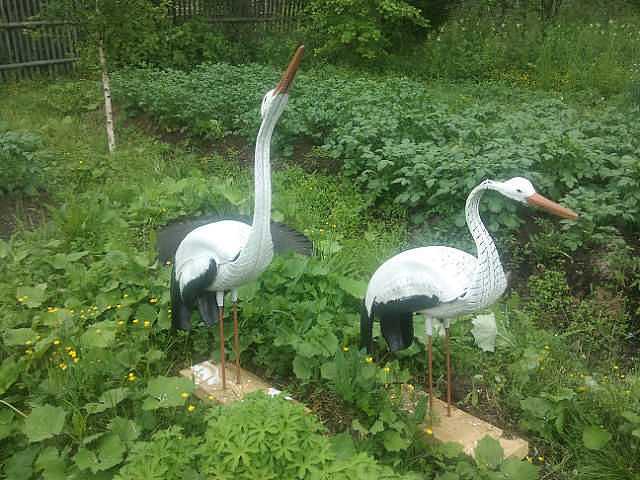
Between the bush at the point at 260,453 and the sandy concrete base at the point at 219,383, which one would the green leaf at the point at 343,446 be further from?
the sandy concrete base at the point at 219,383

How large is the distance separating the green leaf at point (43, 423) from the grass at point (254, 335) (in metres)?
0.10

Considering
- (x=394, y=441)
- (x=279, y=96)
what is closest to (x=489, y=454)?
(x=394, y=441)

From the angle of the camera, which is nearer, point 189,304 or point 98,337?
point 189,304

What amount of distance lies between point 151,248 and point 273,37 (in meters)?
8.19

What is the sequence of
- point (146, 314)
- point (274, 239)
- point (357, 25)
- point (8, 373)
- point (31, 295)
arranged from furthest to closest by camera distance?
point (357, 25)
point (274, 239)
point (31, 295)
point (146, 314)
point (8, 373)

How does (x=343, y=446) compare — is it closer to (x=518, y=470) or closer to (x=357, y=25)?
(x=518, y=470)

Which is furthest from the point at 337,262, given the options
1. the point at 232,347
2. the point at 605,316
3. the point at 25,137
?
the point at 25,137

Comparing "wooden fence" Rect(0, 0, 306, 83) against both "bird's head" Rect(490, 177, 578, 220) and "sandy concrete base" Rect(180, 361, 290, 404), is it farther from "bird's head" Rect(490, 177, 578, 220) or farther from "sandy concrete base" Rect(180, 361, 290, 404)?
"bird's head" Rect(490, 177, 578, 220)

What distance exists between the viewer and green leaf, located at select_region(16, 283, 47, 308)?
365cm

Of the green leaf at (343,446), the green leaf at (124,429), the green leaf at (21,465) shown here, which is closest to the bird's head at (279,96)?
the green leaf at (343,446)

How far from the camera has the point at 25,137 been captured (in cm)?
550

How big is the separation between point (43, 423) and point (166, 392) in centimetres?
52

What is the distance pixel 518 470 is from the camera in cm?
247

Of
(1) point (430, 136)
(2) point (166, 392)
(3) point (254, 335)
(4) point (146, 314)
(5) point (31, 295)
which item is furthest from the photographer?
(1) point (430, 136)
